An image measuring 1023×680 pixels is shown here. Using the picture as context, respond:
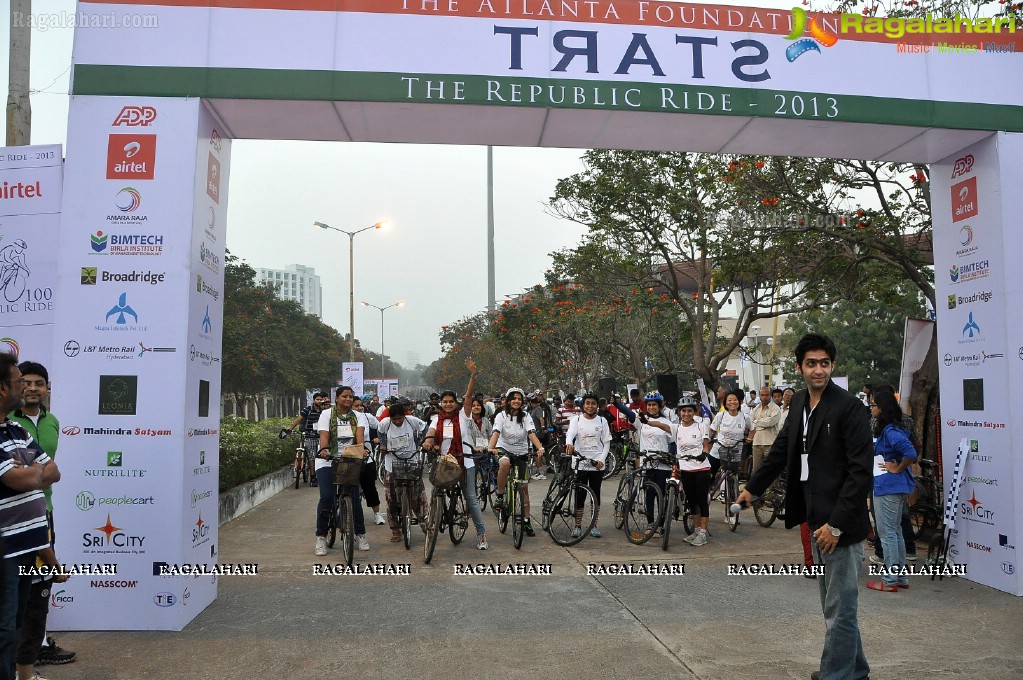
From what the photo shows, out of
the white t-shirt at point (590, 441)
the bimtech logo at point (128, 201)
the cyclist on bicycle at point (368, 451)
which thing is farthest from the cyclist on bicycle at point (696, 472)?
the bimtech logo at point (128, 201)

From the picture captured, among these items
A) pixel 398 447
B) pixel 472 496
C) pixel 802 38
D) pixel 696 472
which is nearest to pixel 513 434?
pixel 472 496

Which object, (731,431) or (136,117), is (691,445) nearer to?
(731,431)

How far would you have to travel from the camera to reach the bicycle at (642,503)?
29.9 feet

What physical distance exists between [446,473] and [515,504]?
142 cm

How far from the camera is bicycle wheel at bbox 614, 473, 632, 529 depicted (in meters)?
9.53

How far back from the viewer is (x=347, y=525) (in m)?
8.05

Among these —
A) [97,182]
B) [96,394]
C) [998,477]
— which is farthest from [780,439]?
[97,182]

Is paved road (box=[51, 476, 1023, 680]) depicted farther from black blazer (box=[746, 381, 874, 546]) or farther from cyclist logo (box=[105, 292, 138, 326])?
cyclist logo (box=[105, 292, 138, 326])

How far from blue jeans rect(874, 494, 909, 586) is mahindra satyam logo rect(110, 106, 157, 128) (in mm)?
6890

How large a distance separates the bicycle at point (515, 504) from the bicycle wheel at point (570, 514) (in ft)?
1.48

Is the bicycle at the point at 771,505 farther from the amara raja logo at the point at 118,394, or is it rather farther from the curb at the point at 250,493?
the amara raja logo at the point at 118,394

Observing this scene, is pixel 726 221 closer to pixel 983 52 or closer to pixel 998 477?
pixel 983 52

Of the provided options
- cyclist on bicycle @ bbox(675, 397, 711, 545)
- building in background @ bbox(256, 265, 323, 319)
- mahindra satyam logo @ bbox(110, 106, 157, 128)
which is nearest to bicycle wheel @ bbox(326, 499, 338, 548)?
cyclist on bicycle @ bbox(675, 397, 711, 545)

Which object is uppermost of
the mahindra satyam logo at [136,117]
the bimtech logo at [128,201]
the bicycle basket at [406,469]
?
the mahindra satyam logo at [136,117]
